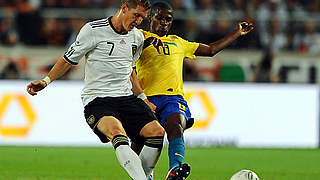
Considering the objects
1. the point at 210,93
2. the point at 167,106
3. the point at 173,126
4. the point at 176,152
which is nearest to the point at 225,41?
the point at 167,106

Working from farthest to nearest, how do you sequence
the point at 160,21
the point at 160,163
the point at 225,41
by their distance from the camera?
1. the point at 160,163
2. the point at 225,41
3. the point at 160,21

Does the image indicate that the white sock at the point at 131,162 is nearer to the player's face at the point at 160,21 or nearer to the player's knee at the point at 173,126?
the player's knee at the point at 173,126

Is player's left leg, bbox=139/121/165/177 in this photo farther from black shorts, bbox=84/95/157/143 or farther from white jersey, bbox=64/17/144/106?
white jersey, bbox=64/17/144/106

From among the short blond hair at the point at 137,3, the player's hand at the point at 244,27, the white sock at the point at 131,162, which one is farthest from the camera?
the player's hand at the point at 244,27

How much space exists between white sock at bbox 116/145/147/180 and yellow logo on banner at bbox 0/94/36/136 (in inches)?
348

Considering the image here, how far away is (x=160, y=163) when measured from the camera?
468 inches

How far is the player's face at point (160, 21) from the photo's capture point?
811 centimetres

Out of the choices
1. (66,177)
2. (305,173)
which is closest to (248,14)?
(305,173)

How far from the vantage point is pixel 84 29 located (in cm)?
711

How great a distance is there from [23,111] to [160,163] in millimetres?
4457

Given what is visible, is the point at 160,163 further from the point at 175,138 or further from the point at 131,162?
the point at 131,162

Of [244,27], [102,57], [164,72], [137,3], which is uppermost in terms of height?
[137,3]

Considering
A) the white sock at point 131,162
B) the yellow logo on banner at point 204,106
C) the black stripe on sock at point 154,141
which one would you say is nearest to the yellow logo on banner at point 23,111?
the yellow logo on banner at point 204,106

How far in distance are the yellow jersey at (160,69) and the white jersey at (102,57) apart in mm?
899
